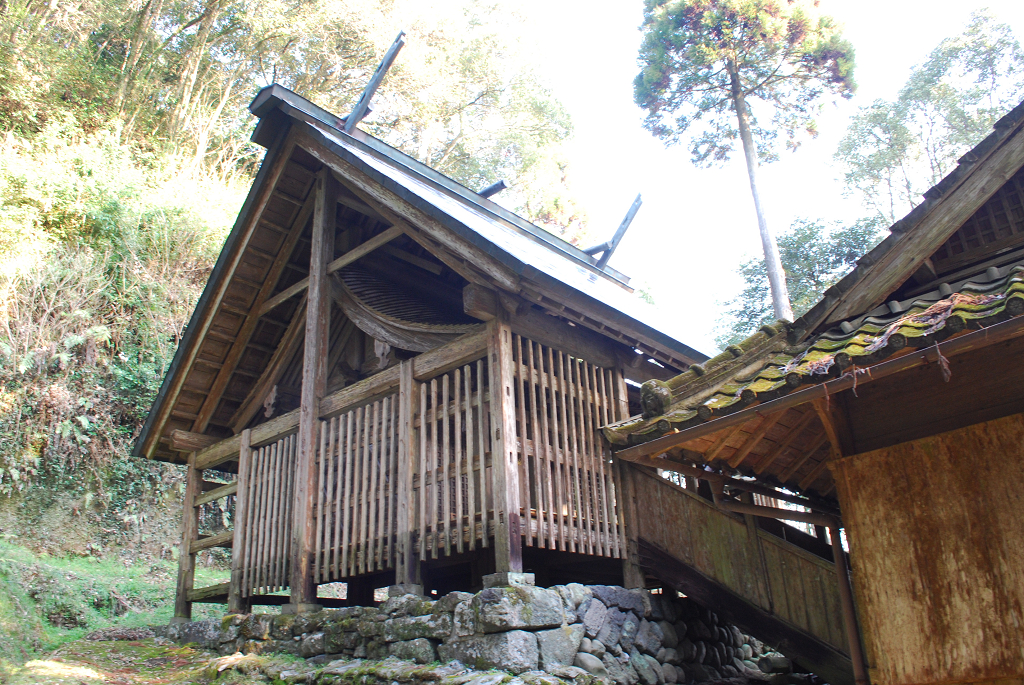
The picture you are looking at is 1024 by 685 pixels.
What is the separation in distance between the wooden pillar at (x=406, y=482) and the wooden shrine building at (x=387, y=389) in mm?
24

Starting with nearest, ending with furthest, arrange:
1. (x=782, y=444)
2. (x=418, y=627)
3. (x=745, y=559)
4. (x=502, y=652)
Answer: (x=502, y=652) < (x=782, y=444) < (x=418, y=627) < (x=745, y=559)

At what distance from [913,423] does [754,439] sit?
1000 mm

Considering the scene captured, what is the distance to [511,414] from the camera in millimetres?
6047

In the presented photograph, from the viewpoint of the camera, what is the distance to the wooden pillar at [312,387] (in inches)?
281

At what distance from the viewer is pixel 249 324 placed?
9.58 m

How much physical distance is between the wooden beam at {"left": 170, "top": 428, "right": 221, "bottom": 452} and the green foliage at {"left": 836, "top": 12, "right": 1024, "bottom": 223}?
A: 26524 mm

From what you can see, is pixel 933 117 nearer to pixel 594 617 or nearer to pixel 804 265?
pixel 804 265

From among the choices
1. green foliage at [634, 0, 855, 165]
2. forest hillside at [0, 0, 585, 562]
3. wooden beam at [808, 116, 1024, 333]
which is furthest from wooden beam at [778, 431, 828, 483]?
green foliage at [634, 0, 855, 165]

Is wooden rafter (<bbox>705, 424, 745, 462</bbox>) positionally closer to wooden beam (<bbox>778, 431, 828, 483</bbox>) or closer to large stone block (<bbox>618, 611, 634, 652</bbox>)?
wooden beam (<bbox>778, 431, 828, 483</bbox>)

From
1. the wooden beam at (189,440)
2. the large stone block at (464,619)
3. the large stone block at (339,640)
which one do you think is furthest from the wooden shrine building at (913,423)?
the wooden beam at (189,440)

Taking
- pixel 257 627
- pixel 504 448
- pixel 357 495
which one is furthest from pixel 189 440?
pixel 504 448

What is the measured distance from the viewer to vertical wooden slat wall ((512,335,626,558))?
6074 mm

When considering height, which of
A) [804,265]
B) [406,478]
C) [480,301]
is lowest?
[406,478]

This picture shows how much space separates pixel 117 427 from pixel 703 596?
38.8ft
